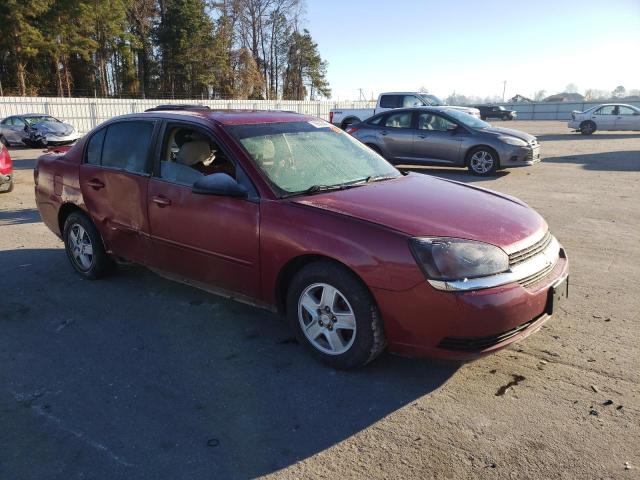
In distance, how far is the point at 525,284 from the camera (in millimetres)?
3090

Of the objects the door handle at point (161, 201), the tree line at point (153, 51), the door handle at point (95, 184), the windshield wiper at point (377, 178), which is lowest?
the door handle at point (161, 201)

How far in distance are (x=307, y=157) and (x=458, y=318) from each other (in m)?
1.87

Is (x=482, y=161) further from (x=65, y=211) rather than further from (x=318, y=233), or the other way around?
(x=318, y=233)

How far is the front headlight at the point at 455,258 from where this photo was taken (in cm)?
295

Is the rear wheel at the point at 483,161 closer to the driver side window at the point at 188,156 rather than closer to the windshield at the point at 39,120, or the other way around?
the driver side window at the point at 188,156

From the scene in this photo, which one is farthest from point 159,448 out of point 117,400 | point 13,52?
point 13,52

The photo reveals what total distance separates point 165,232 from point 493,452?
2892 mm

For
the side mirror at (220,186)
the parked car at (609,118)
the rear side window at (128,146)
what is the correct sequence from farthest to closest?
the parked car at (609,118)
the rear side window at (128,146)
the side mirror at (220,186)

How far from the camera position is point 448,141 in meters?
12.3

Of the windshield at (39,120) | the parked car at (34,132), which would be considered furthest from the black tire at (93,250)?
the windshield at (39,120)

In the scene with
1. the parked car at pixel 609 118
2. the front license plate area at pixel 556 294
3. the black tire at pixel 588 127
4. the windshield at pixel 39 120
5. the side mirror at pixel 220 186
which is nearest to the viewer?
the front license plate area at pixel 556 294

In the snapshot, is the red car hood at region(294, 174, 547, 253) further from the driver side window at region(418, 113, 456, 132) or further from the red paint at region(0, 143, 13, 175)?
the driver side window at region(418, 113, 456, 132)

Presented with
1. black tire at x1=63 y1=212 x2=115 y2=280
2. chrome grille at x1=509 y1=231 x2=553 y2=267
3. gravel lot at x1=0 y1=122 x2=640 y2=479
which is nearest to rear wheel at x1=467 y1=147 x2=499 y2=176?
gravel lot at x1=0 y1=122 x2=640 y2=479

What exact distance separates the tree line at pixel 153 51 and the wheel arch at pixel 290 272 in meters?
40.1
